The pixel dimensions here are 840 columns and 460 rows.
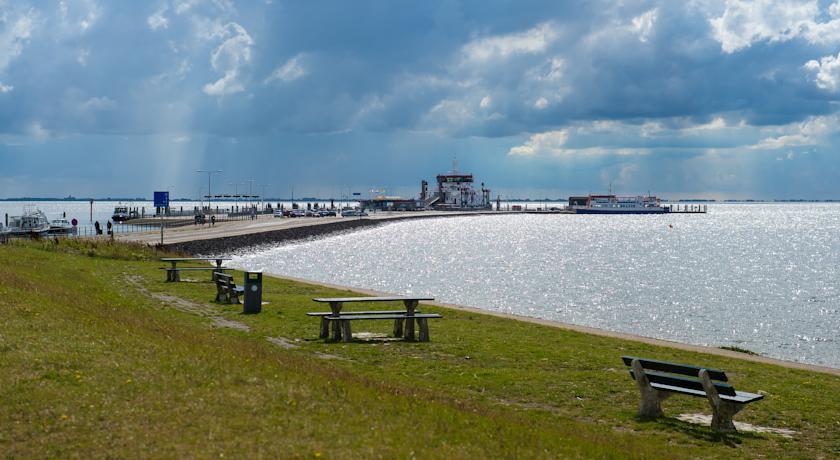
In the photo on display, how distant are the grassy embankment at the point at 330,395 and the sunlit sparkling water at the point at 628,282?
12.9 m

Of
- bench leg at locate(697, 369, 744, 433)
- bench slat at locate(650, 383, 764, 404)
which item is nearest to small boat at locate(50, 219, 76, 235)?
bench slat at locate(650, 383, 764, 404)

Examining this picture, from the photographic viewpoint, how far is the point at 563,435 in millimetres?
9297

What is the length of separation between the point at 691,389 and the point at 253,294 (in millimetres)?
13081

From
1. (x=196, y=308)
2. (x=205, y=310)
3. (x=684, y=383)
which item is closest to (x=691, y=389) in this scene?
(x=684, y=383)

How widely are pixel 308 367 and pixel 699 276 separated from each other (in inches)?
1922

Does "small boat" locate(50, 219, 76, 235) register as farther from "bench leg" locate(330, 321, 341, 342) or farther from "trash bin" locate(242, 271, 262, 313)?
"bench leg" locate(330, 321, 341, 342)

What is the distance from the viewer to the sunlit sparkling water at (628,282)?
3104cm

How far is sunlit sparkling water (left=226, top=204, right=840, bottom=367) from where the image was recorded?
31.0 metres

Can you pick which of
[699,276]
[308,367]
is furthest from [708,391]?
[699,276]

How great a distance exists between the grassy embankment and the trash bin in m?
1.80

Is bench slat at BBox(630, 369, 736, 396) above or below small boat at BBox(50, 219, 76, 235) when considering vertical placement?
above

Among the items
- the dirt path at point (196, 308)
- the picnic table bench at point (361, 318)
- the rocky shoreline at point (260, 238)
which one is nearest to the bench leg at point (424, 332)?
the picnic table bench at point (361, 318)

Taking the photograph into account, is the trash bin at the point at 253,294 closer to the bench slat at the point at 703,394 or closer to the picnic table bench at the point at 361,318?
the picnic table bench at the point at 361,318

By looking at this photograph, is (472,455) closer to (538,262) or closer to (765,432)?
(765,432)
